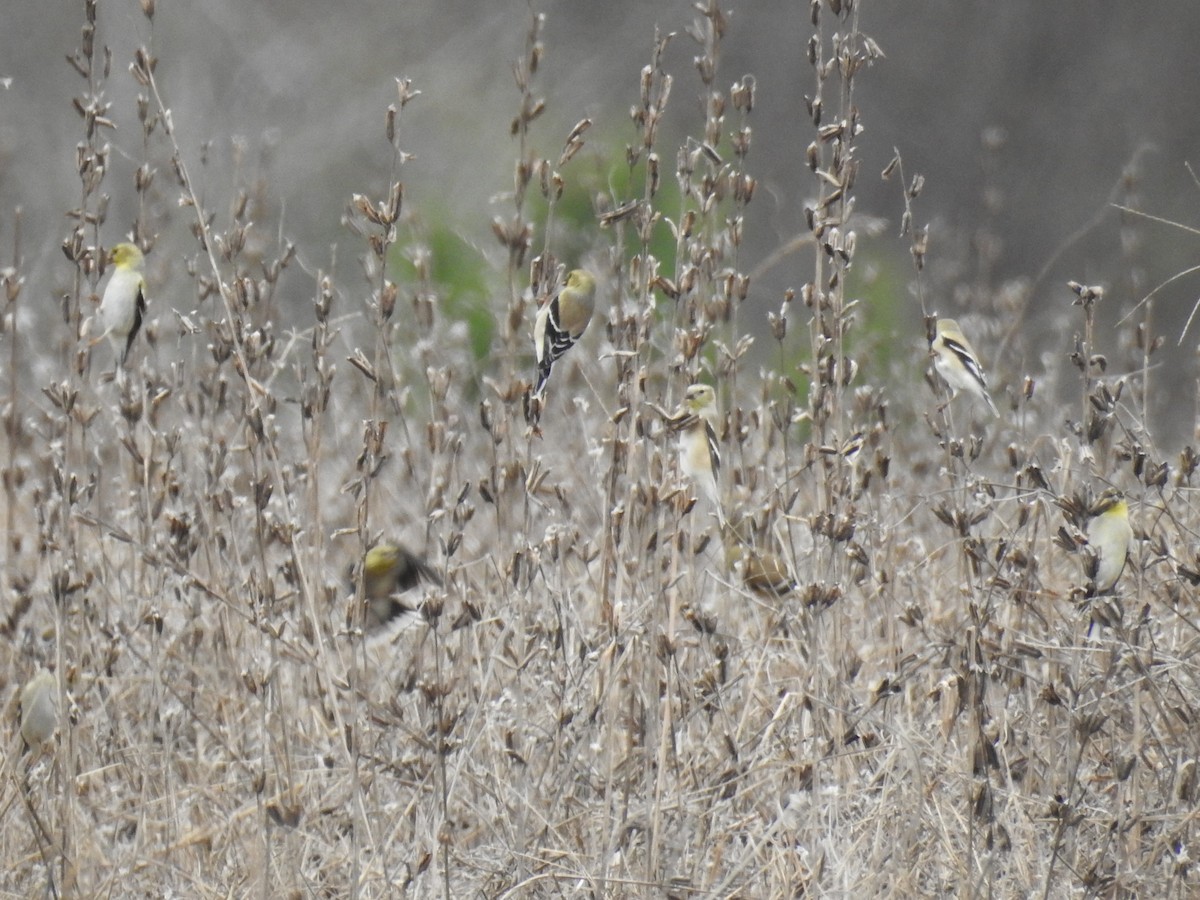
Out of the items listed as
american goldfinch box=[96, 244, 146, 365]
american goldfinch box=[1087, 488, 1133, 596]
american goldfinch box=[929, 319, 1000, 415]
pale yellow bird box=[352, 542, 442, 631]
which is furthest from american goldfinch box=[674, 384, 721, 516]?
american goldfinch box=[96, 244, 146, 365]

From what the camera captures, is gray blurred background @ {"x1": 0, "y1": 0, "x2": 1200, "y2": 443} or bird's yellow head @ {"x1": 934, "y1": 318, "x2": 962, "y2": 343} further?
gray blurred background @ {"x1": 0, "y1": 0, "x2": 1200, "y2": 443}

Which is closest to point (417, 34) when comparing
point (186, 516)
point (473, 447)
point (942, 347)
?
point (473, 447)

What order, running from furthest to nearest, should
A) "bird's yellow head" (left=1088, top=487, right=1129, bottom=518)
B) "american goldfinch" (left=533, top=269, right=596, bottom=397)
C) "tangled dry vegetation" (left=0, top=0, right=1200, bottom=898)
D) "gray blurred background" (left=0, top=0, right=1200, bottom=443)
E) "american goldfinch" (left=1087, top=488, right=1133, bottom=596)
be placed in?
1. "gray blurred background" (left=0, top=0, right=1200, bottom=443)
2. "american goldfinch" (left=533, top=269, right=596, bottom=397)
3. "american goldfinch" (left=1087, top=488, right=1133, bottom=596)
4. "tangled dry vegetation" (left=0, top=0, right=1200, bottom=898)
5. "bird's yellow head" (left=1088, top=487, right=1129, bottom=518)


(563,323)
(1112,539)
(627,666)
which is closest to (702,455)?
(563,323)

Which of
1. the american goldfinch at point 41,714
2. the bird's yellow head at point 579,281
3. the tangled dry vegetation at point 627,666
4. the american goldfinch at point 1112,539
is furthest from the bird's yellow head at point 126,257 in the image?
the american goldfinch at point 1112,539

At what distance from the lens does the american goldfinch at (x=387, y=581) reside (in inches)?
151

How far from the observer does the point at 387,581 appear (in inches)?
156

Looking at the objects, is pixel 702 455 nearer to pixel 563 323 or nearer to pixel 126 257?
pixel 563 323

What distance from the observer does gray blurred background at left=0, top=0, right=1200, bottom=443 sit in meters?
15.8

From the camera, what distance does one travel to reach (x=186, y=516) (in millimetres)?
2852

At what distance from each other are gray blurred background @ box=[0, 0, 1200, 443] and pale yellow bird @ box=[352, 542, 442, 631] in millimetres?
10850

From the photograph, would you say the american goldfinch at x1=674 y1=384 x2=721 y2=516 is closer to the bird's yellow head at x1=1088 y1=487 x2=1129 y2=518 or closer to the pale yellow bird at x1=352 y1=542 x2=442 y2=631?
the pale yellow bird at x1=352 y1=542 x2=442 y2=631

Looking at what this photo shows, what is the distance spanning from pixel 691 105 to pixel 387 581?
11751mm

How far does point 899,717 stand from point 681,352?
1.13 meters
